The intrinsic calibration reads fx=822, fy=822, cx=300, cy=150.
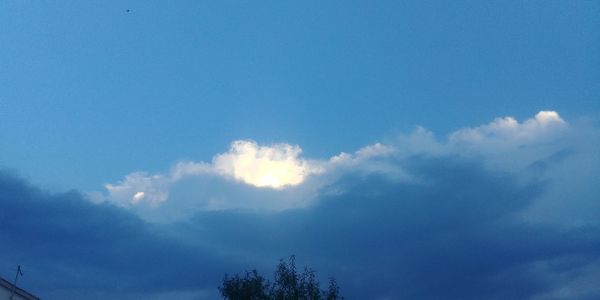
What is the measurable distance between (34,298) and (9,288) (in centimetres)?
359

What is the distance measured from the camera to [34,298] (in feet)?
257

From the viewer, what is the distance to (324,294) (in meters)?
75.5

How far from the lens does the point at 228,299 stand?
7662cm

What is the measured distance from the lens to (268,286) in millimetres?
76000

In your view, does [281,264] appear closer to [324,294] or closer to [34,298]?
[324,294]

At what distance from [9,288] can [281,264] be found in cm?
2498

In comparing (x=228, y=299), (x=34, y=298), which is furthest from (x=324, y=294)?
(x=34, y=298)

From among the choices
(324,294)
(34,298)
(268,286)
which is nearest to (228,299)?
(268,286)

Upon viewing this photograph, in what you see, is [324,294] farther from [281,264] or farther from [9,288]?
[9,288]

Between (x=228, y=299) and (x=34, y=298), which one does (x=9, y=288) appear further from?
(x=228, y=299)

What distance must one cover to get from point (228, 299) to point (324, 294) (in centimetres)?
902

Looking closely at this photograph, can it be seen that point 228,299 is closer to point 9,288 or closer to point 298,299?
point 298,299

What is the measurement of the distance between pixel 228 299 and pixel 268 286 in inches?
159

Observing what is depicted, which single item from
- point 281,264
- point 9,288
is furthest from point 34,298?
point 281,264
